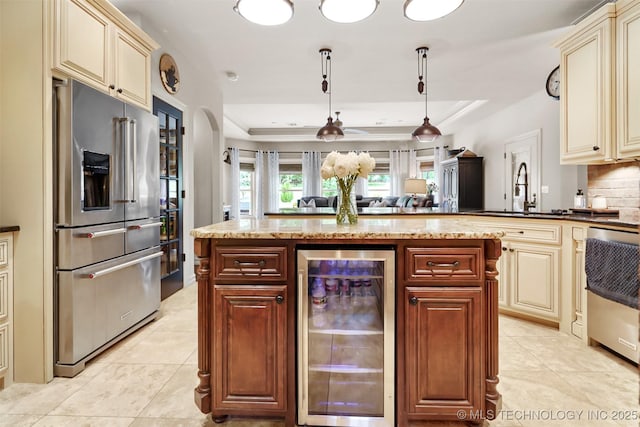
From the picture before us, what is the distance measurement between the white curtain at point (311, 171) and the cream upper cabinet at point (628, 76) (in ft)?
25.8

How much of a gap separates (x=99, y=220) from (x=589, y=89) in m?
3.53

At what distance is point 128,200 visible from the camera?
2.45 meters

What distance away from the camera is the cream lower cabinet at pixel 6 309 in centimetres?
187

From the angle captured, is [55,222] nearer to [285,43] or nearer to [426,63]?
[285,43]

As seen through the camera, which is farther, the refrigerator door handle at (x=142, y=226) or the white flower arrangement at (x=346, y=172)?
the refrigerator door handle at (x=142, y=226)

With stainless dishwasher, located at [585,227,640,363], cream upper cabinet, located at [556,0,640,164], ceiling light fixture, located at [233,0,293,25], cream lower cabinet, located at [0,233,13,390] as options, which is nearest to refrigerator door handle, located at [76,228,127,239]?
cream lower cabinet, located at [0,233,13,390]

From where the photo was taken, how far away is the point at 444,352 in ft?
4.94

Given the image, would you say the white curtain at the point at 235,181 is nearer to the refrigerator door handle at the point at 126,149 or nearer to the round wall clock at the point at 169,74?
the round wall clock at the point at 169,74

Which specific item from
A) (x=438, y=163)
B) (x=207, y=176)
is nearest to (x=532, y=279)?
(x=207, y=176)

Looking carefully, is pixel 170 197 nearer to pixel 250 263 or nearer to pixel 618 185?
pixel 250 263

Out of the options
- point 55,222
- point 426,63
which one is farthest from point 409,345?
point 426,63

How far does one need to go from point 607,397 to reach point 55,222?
316 cm

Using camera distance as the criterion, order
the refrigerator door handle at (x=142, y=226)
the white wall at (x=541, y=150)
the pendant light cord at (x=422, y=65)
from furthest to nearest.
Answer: the white wall at (x=541, y=150) < the pendant light cord at (x=422, y=65) < the refrigerator door handle at (x=142, y=226)

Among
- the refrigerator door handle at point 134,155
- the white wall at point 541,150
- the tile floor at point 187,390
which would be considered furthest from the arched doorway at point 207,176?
the white wall at point 541,150
